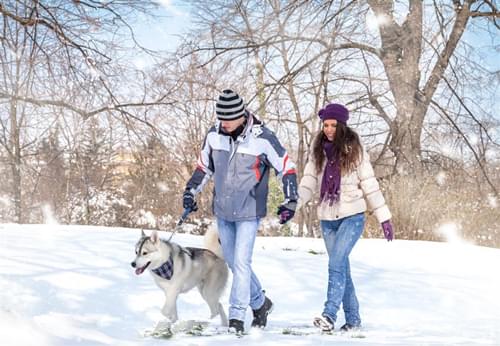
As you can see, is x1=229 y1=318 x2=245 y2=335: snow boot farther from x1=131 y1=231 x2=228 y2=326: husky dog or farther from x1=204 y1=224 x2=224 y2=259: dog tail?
x1=204 y1=224 x2=224 y2=259: dog tail

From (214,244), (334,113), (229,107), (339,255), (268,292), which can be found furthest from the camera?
(268,292)

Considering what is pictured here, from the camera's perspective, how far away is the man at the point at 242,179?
173 inches

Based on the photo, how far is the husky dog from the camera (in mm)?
4594

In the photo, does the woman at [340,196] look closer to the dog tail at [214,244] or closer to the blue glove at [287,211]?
the blue glove at [287,211]

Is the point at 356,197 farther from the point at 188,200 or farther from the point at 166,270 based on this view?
the point at 166,270

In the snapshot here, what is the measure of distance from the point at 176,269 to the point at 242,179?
3.01 ft

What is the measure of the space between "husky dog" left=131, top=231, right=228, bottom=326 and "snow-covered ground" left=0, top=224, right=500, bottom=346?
0.86ft

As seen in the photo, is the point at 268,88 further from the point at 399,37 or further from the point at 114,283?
the point at 114,283

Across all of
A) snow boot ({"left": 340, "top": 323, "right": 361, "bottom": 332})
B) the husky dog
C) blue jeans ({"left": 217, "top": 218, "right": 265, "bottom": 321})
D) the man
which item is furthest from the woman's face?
snow boot ({"left": 340, "top": 323, "right": 361, "bottom": 332})

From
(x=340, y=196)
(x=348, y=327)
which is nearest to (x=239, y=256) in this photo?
(x=340, y=196)

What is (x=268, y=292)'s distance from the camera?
257 inches

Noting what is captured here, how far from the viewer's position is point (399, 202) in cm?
1238

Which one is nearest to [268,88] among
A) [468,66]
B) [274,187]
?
[274,187]

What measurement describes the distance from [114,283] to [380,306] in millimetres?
2834
